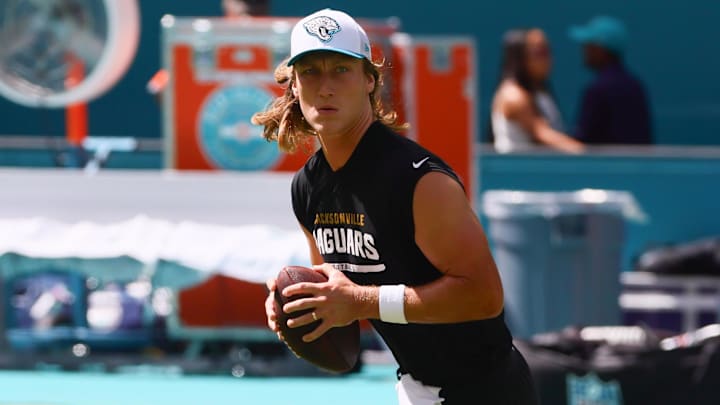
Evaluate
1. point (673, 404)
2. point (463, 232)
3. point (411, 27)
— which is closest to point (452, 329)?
point (463, 232)

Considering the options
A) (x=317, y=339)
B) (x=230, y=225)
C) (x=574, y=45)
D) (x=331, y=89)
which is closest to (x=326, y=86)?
(x=331, y=89)

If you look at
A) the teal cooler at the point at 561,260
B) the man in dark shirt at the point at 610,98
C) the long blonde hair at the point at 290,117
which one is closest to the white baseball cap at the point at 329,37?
the long blonde hair at the point at 290,117

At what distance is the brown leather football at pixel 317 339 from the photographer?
3732 mm

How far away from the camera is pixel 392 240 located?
3.56 m

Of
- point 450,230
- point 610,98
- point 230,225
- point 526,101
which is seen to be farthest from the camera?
point 610,98

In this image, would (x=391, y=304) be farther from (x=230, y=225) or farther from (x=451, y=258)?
(x=230, y=225)

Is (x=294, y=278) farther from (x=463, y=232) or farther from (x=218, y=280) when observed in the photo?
(x=218, y=280)

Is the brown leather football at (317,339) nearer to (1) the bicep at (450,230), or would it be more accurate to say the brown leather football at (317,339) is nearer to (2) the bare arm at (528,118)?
(1) the bicep at (450,230)

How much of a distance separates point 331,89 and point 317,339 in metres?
0.70

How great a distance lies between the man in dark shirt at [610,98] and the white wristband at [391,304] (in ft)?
18.4

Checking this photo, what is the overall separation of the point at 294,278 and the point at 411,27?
8.03 meters

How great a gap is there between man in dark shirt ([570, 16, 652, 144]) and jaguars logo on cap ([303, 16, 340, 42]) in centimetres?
551

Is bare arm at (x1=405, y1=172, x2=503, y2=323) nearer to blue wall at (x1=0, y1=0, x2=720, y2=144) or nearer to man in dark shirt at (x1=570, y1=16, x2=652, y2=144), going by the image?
man in dark shirt at (x1=570, y1=16, x2=652, y2=144)

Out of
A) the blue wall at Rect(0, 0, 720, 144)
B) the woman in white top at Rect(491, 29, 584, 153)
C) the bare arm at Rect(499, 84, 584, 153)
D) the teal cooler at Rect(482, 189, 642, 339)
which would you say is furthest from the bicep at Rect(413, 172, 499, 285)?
the blue wall at Rect(0, 0, 720, 144)
